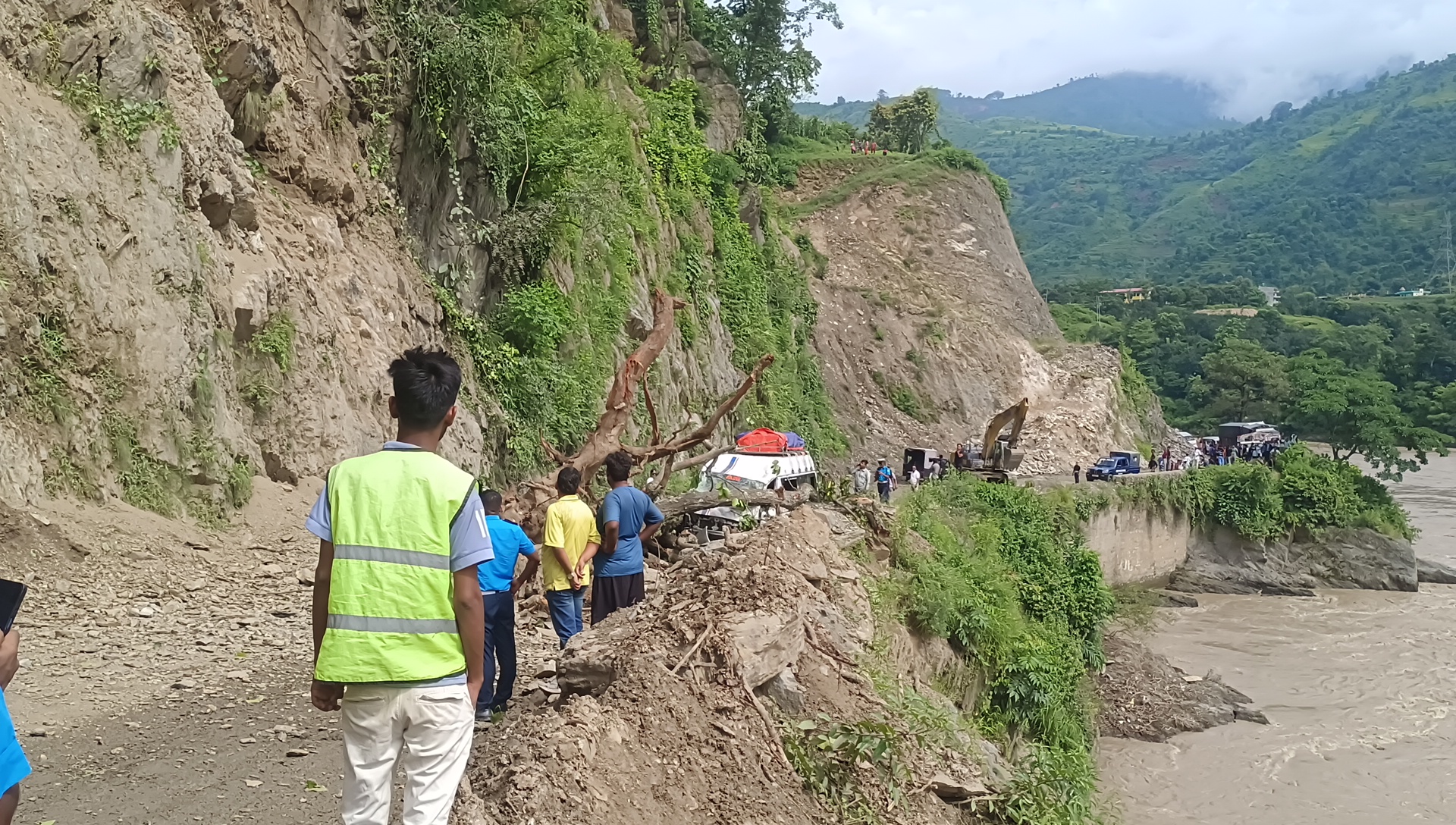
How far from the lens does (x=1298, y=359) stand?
5547cm

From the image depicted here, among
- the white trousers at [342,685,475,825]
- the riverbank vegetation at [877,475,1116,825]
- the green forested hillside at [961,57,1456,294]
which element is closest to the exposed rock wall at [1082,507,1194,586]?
the riverbank vegetation at [877,475,1116,825]

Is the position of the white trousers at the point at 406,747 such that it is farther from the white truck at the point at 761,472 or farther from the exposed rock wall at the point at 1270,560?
the exposed rock wall at the point at 1270,560

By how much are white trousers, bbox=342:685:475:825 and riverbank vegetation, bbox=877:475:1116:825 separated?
423 centimetres

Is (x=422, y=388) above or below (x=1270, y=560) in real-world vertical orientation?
above

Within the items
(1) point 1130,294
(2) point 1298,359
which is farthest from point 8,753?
(1) point 1130,294

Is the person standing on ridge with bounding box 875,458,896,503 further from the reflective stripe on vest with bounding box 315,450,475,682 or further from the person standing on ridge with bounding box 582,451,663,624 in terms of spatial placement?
the reflective stripe on vest with bounding box 315,450,475,682

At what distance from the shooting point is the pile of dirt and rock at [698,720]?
4270mm

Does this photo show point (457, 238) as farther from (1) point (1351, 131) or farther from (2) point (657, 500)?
(1) point (1351, 131)

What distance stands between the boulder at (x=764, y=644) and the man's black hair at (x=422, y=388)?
2.97 m

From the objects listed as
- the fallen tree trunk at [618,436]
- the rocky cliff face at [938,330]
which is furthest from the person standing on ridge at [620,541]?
the rocky cliff face at [938,330]

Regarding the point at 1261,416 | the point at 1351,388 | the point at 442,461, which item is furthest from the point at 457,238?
the point at 1261,416

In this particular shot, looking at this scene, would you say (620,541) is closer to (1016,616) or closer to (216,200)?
(216,200)

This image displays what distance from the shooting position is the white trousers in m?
2.98

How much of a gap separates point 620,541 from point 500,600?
1.09 metres
